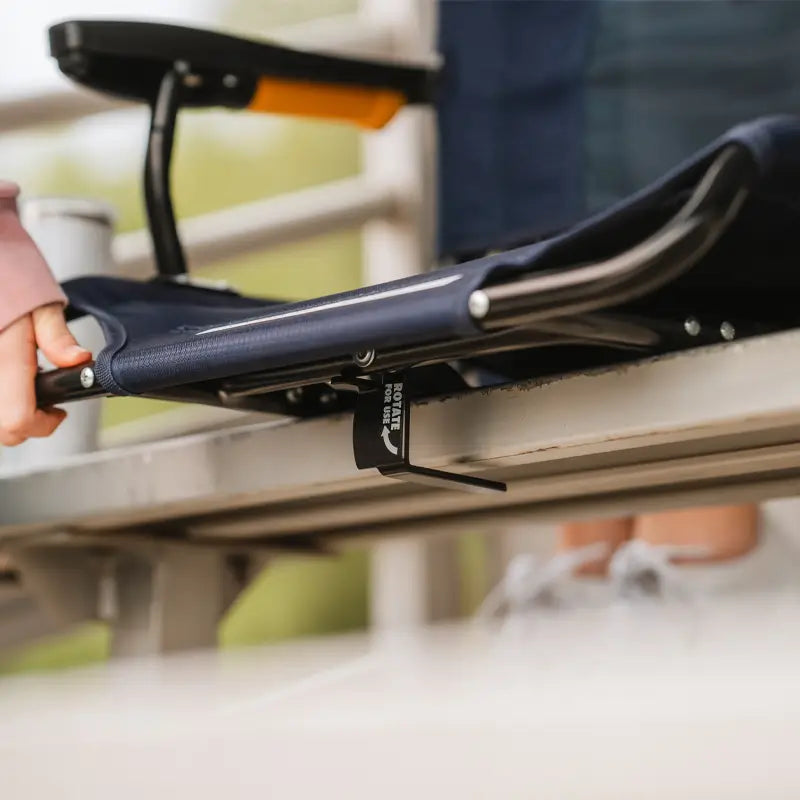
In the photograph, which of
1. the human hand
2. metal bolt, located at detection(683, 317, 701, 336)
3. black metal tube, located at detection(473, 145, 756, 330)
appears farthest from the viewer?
the human hand

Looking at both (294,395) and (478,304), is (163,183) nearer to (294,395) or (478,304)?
(294,395)

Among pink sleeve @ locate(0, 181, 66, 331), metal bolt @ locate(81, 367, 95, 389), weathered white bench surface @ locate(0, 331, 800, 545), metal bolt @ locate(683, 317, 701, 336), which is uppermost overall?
pink sleeve @ locate(0, 181, 66, 331)

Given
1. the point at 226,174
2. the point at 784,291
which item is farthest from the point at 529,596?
the point at 226,174

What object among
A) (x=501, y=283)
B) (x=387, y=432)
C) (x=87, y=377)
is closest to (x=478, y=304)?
(x=501, y=283)

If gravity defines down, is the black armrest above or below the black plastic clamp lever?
above

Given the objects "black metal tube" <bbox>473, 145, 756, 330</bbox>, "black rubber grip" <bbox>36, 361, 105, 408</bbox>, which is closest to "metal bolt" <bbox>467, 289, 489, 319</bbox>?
"black metal tube" <bbox>473, 145, 756, 330</bbox>

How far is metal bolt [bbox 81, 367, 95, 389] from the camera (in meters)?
0.66

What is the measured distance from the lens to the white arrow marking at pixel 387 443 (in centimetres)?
63

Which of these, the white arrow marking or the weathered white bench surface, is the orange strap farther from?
the white arrow marking

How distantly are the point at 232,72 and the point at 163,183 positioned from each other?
0.12 metres

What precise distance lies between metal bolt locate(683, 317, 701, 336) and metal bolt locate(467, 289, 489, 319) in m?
0.16

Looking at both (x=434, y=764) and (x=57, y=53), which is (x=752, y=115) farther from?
(x=434, y=764)

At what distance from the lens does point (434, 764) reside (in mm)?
420

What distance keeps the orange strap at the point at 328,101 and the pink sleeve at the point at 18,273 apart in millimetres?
338
